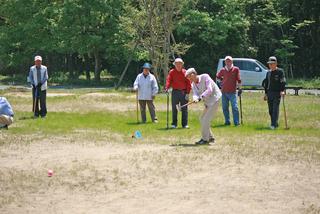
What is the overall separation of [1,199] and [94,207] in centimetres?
135

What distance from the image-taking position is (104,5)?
3688cm

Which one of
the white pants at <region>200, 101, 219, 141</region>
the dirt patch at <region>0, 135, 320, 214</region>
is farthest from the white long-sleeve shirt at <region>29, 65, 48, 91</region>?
the white pants at <region>200, 101, 219, 141</region>

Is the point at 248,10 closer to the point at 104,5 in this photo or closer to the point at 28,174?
the point at 104,5

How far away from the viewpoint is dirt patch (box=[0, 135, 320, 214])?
24.3ft

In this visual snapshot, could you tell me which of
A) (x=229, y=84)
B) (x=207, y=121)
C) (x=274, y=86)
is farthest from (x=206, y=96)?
(x=229, y=84)

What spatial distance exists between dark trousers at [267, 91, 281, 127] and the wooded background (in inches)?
707

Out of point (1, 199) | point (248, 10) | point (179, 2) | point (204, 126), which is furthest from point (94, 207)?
point (248, 10)

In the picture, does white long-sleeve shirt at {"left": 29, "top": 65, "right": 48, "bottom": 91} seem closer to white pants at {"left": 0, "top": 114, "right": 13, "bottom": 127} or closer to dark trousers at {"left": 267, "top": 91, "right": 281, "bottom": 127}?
white pants at {"left": 0, "top": 114, "right": 13, "bottom": 127}

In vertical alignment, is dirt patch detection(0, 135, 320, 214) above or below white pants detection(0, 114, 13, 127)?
below

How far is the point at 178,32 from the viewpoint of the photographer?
3781 centimetres

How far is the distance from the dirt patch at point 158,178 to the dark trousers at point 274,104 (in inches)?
100

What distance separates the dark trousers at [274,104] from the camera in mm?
14758

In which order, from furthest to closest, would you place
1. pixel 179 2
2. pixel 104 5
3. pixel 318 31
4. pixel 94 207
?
pixel 318 31 < pixel 104 5 < pixel 179 2 < pixel 94 207

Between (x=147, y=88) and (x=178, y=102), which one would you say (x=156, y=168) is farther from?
(x=147, y=88)
